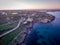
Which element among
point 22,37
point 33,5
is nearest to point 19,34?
point 22,37

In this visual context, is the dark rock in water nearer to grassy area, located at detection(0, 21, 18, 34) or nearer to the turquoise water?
the turquoise water

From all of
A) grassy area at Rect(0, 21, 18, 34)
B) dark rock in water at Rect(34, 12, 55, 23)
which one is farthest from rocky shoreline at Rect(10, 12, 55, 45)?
grassy area at Rect(0, 21, 18, 34)

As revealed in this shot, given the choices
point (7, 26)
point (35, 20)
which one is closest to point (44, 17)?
point (35, 20)

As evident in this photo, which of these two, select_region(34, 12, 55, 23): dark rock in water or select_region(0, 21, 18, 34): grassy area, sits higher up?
select_region(34, 12, 55, 23): dark rock in water

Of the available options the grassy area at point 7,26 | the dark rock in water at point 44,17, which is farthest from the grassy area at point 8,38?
the dark rock in water at point 44,17

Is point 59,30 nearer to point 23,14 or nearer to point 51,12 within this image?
point 51,12

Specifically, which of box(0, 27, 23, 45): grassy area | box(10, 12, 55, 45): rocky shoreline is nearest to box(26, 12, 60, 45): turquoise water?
box(10, 12, 55, 45): rocky shoreline

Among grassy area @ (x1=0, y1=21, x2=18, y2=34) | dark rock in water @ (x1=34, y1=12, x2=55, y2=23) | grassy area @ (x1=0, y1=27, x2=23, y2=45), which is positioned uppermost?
dark rock in water @ (x1=34, y1=12, x2=55, y2=23)

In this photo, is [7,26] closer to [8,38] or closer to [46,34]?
[8,38]
